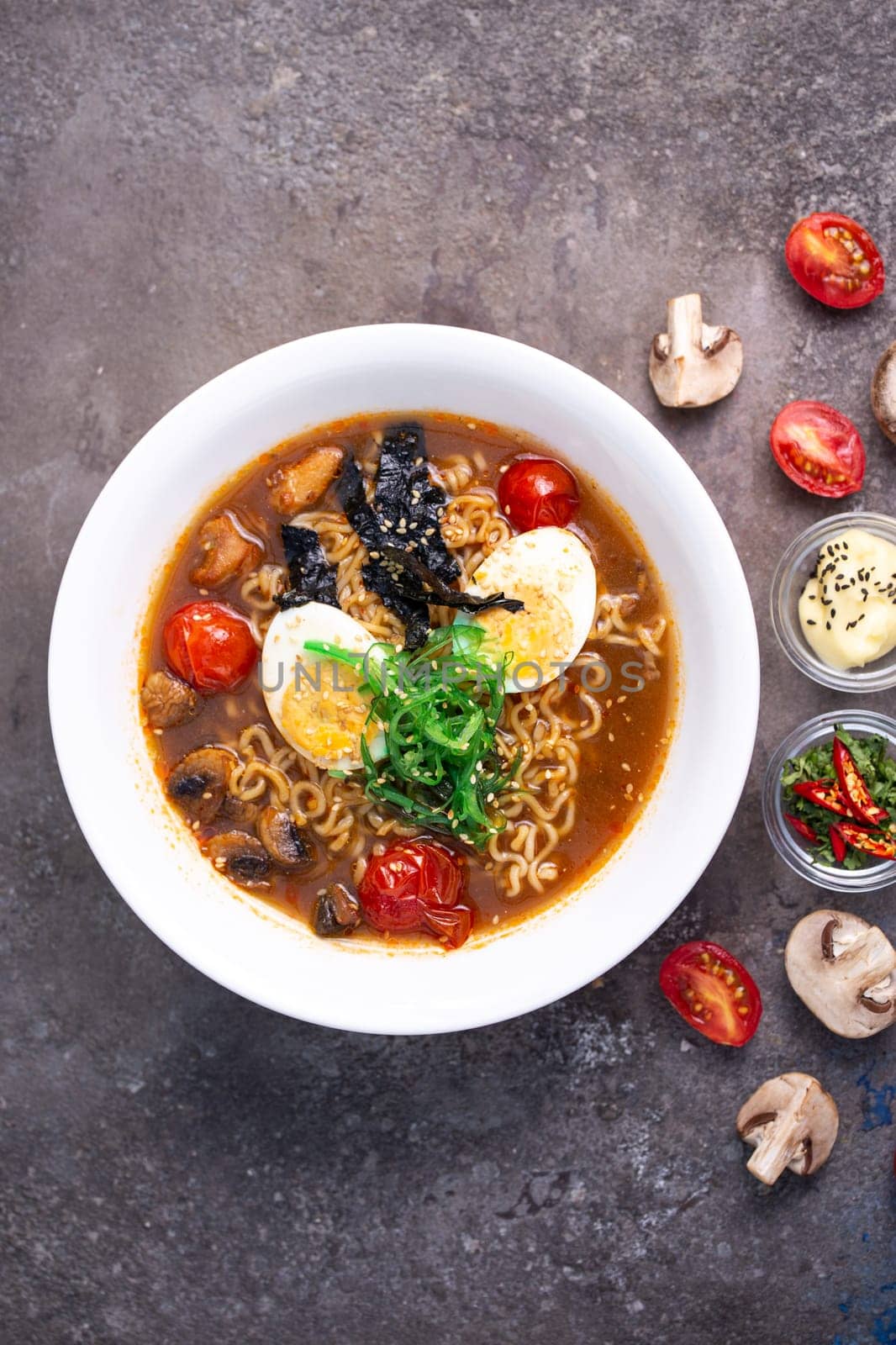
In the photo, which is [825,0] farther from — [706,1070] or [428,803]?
[706,1070]

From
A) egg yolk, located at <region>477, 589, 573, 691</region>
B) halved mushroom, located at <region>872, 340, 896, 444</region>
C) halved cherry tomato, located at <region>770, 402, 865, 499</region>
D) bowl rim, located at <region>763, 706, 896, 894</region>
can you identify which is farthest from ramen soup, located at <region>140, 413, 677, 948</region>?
halved mushroom, located at <region>872, 340, 896, 444</region>

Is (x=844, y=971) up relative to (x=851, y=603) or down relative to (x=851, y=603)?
down

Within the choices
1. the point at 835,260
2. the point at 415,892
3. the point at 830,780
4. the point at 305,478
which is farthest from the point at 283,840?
the point at 835,260

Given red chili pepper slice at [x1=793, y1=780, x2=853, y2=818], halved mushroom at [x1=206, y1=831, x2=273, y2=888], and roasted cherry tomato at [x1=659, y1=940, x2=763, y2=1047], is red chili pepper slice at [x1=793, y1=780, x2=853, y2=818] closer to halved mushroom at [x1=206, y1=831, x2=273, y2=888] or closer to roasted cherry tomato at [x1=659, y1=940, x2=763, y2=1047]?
roasted cherry tomato at [x1=659, y1=940, x2=763, y2=1047]

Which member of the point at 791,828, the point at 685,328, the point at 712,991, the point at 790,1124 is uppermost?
the point at 685,328

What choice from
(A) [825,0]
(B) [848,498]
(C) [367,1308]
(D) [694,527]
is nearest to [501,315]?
(D) [694,527]

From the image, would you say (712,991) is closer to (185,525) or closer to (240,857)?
(240,857)
